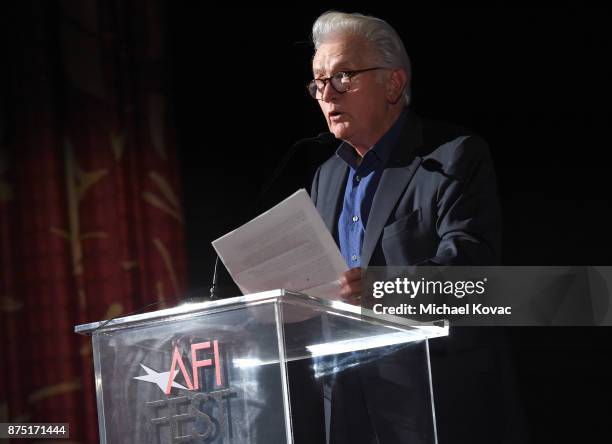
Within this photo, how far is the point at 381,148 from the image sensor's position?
221cm

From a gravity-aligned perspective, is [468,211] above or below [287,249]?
above

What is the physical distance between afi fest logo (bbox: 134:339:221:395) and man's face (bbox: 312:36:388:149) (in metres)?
0.99

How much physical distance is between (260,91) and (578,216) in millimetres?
1214

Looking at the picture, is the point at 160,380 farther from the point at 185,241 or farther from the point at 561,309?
the point at 185,241

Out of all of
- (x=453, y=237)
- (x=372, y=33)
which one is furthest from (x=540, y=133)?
(x=453, y=237)

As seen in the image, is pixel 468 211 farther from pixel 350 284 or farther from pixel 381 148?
pixel 350 284

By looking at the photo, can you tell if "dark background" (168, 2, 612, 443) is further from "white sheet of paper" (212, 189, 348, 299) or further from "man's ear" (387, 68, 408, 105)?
"white sheet of paper" (212, 189, 348, 299)

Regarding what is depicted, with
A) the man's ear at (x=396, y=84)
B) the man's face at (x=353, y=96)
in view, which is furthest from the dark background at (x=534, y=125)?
the man's face at (x=353, y=96)

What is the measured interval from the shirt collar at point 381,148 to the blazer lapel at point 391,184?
2.1 inches

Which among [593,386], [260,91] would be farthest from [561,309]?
[260,91]

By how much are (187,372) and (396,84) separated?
1.24 metres

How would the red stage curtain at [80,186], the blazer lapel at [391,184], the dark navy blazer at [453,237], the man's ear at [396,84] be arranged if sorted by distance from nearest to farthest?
the dark navy blazer at [453,237]
the blazer lapel at [391,184]
the man's ear at [396,84]
the red stage curtain at [80,186]

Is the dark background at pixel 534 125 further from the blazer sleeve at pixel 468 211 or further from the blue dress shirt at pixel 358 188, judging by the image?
the blazer sleeve at pixel 468 211

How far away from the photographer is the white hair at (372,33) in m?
2.24
